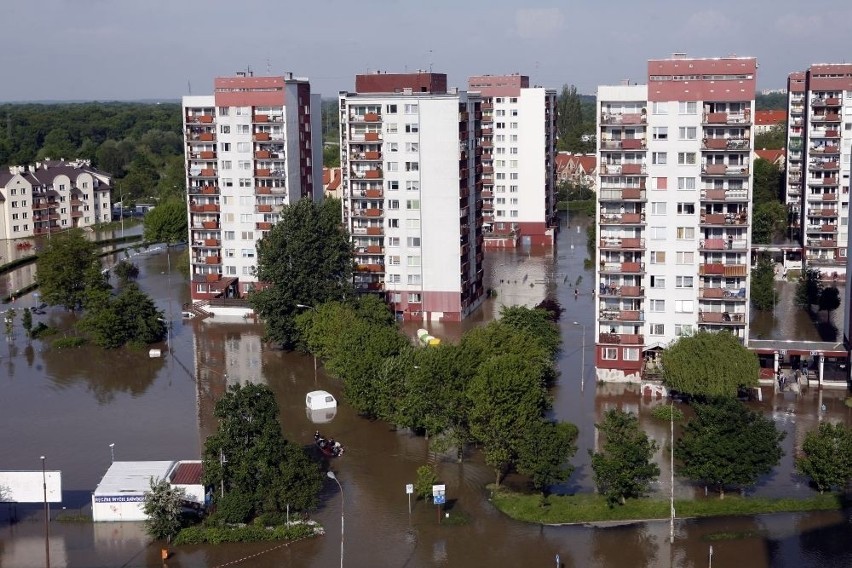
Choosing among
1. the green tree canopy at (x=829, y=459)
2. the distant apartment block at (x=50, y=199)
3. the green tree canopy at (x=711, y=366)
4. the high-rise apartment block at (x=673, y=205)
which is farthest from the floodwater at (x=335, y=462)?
the distant apartment block at (x=50, y=199)

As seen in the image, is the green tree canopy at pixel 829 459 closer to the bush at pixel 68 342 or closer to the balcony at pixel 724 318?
the balcony at pixel 724 318

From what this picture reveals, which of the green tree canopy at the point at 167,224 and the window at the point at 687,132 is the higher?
the window at the point at 687,132

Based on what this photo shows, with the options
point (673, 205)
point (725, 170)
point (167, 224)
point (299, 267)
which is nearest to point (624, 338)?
point (673, 205)

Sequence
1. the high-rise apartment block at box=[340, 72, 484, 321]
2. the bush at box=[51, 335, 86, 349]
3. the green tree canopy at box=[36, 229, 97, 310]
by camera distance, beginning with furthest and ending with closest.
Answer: the green tree canopy at box=[36, 229, 97, 310]
the high-rise apartment block at box=[340, 72, 484, 321]
the bush at box=[51, 335, 86, 349]

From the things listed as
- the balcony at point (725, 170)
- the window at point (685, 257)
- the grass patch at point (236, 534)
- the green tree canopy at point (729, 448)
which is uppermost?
the balcony at point (725, 170)

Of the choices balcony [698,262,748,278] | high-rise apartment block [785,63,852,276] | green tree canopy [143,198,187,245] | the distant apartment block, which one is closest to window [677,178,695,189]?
balcony [698,262,748,278]

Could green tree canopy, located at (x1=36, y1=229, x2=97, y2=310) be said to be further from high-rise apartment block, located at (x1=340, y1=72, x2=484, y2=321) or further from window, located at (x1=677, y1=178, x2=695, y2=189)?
window, located at (x1=677, y1=178, x2=695, y2=189)

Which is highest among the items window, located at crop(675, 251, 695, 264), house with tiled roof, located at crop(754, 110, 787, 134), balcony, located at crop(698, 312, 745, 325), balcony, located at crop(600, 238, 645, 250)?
house with tiled roof, located at crop(754, 110, 787, 134)
